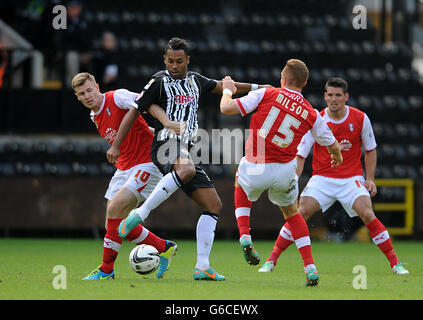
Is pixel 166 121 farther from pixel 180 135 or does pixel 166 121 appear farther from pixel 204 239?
pixel 204 239

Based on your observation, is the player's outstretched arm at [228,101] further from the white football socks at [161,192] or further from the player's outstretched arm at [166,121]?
the white football socks at [161,192]

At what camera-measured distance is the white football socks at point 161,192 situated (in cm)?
622

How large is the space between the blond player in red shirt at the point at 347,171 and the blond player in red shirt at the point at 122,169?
1.70 m

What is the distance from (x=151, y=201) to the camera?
626 cm

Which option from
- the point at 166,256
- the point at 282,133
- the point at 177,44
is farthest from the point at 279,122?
the point at 166,256

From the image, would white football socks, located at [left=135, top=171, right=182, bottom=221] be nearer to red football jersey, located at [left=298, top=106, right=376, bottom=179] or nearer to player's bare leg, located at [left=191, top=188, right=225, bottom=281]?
player's bare leg, located at [left=191, top=188, right=225, bottom=281]

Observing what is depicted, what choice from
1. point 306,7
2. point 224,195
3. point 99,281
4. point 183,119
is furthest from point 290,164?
point 306,7

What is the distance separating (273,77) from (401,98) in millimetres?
2787

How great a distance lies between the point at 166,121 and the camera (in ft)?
21.4

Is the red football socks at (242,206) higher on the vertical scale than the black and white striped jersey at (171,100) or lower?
lower

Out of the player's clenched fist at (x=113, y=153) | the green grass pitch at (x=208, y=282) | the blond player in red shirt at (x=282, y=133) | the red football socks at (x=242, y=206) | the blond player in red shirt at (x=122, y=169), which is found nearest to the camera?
the green grass pitch at (x=208, y=282)

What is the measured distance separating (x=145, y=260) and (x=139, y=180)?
65 centimetres

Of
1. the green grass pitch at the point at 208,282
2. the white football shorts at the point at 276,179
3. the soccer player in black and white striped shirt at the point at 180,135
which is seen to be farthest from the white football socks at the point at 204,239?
the white football shorts at the point at 276,179

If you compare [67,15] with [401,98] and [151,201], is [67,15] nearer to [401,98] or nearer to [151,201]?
[401,98]
